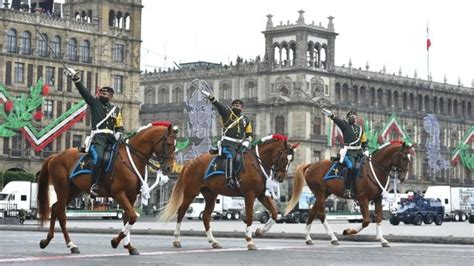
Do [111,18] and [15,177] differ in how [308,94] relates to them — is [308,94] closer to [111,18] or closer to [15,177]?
[111,18]

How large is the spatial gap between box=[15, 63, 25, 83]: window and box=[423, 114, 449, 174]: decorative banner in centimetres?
4878

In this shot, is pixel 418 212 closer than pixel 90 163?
No

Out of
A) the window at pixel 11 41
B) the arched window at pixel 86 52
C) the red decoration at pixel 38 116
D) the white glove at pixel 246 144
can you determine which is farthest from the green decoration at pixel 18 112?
the white glove at pixel 246 144

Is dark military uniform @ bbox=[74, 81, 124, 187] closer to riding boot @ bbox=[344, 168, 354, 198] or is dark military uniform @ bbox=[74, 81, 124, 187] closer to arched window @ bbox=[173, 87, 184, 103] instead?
riding boot @ bbox=[344, 168, 354, 198]

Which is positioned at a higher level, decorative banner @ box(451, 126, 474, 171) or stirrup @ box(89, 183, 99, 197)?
decorative banner @ box(451, 126, 474, 171)

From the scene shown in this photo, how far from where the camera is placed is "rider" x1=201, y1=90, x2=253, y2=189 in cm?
2256

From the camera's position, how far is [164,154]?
19.8 m

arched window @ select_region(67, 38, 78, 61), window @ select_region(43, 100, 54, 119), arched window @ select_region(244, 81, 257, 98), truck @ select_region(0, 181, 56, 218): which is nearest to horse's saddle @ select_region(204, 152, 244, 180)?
truck @ select_region(0, 181, 56, 218)

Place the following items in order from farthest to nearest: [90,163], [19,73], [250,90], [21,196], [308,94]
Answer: [250,90], [308,94], [19,73], [21,196], [90,163]

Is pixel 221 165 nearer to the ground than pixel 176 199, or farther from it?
farther from it

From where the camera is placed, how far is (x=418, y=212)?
60938mm

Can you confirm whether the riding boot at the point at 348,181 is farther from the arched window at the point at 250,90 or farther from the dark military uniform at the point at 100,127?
the arched window at the point at 250,90

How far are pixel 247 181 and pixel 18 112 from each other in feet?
207

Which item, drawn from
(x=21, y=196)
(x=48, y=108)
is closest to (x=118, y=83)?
(x=48, y=108)
